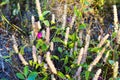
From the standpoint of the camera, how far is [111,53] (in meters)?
2.10

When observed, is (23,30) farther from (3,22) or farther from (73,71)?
(73,71)

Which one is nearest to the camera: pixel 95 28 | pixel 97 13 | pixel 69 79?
pixel 69 79

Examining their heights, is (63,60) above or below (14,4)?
below

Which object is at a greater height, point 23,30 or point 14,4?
point 14,4

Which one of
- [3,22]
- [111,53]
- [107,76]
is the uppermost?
[3,22]

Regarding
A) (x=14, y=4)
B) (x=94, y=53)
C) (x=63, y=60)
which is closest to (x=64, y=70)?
(x=63, y=60)

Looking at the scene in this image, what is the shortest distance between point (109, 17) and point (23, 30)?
795mm

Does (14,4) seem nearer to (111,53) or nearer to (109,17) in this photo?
A: (109,17)

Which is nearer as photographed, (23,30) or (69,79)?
(69,79)

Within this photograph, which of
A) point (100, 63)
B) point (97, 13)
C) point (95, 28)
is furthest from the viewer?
point (97, 13)

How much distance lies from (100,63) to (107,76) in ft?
0.42

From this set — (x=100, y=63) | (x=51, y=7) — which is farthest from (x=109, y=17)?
(x=100, y=63)

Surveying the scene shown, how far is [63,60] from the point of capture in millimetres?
2113

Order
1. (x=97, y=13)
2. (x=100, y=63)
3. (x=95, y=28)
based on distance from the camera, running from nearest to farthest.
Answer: (x=100, y=63)
(x=95, y=28)
(x=97, y=13)
